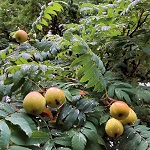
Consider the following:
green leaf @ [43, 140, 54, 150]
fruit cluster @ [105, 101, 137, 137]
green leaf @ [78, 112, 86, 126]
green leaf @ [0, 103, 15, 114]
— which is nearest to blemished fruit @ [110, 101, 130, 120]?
fruit cluster @ [105, 101, 137, 137]

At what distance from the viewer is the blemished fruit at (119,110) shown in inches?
42.4

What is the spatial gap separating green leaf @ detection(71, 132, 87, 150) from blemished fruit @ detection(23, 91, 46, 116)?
0.16m

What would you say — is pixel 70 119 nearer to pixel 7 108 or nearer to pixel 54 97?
pixel 54 97

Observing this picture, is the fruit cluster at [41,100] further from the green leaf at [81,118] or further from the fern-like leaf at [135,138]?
the fern-like leaf at [135,138]

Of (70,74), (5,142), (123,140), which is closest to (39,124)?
(5,142)

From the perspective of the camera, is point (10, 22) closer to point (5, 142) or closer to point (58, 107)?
point (58, 107)

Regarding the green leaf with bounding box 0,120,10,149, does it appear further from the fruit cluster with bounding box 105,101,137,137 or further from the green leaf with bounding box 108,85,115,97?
the green leaf with bounding box 108,85,115,97

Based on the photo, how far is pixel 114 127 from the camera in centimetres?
109

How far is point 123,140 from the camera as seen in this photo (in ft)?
3.84

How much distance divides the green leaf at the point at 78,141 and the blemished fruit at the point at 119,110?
0.49 ft

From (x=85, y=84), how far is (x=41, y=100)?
1.13ft

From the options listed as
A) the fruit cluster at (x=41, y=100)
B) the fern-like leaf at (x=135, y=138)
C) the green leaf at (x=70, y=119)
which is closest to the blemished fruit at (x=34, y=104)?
the fruit cluster at (x=41, y=100)

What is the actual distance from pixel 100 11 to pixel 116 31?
0.18 meters

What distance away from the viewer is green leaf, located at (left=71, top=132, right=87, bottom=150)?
1000 mm
